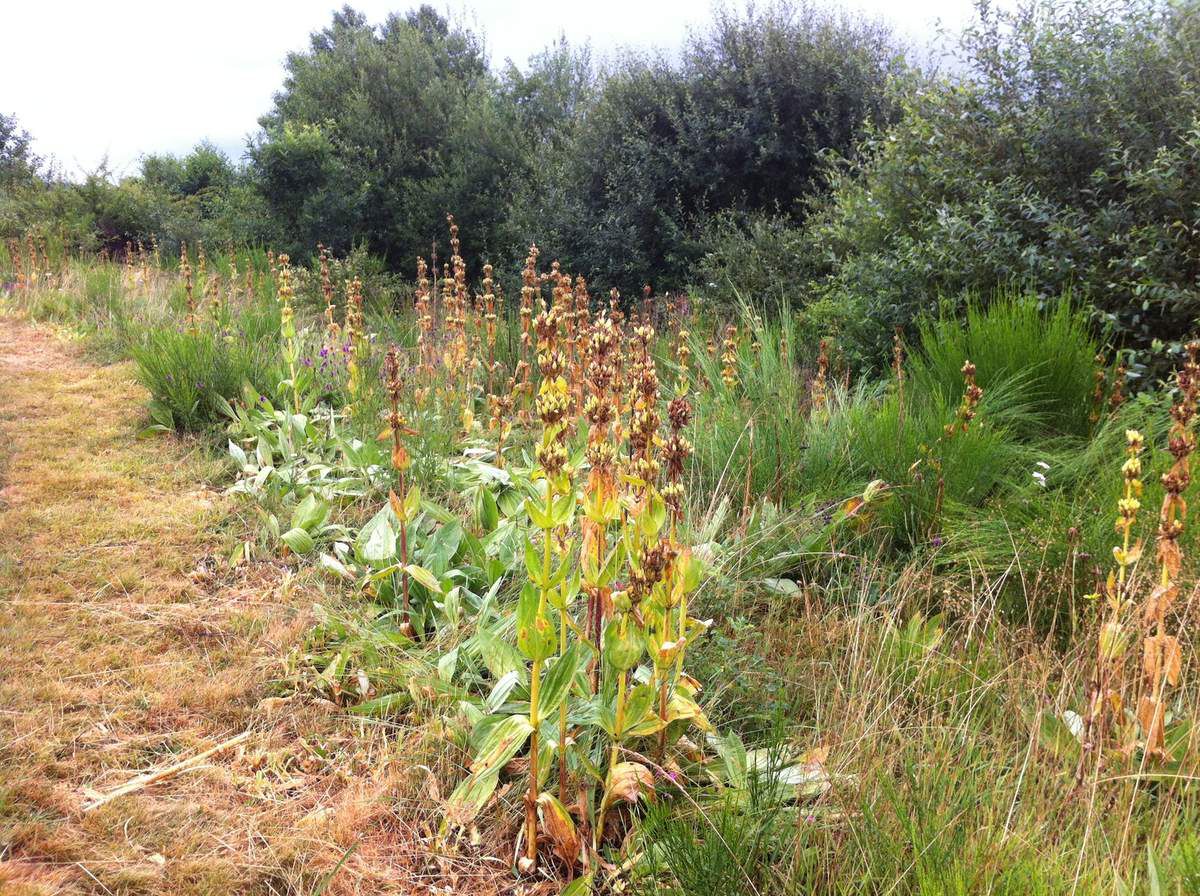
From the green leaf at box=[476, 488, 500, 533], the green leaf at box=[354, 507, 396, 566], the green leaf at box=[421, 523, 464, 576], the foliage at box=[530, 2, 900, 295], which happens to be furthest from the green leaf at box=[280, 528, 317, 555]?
the foliage at box=[530, 2, 900, 295]

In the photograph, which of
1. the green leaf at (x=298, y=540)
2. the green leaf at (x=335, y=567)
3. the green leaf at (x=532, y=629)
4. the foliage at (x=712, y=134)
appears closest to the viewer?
the green leaf at (x=532, y=629)

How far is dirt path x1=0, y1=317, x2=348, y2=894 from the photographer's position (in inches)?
71.2

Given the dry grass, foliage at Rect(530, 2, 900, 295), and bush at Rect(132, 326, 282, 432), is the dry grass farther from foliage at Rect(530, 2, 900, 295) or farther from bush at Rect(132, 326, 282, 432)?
foliage at Rect(530, 2, 900, 295)

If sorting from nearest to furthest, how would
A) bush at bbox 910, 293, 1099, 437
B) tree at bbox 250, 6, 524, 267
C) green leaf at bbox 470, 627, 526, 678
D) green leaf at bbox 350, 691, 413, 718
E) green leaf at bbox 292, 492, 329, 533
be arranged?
green leaf at bbox 470, 627, 526, 678
green leaf at bbox 350, 691, 413, 718
green leaf at bbox 292, 492, 329, 533
bush at bbox 910, 293, 1099, 437
tree at bbox 250, 6, 524, 267

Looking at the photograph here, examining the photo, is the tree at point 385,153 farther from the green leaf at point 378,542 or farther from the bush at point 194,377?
the green leaf at point 378,542

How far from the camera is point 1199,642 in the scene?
7.41ft

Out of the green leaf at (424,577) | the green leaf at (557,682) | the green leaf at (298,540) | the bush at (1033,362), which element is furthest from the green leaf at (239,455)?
the bush at (1033,362)

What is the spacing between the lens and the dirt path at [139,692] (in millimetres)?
1808

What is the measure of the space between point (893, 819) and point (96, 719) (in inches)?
80.6

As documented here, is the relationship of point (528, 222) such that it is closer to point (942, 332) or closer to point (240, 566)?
point (942, 332)

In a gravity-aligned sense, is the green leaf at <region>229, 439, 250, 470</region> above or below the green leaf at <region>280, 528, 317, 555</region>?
above

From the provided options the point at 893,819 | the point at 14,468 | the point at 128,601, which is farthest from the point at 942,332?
the point at 14,468

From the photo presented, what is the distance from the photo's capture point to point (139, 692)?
238cm

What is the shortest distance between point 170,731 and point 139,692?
211mm
